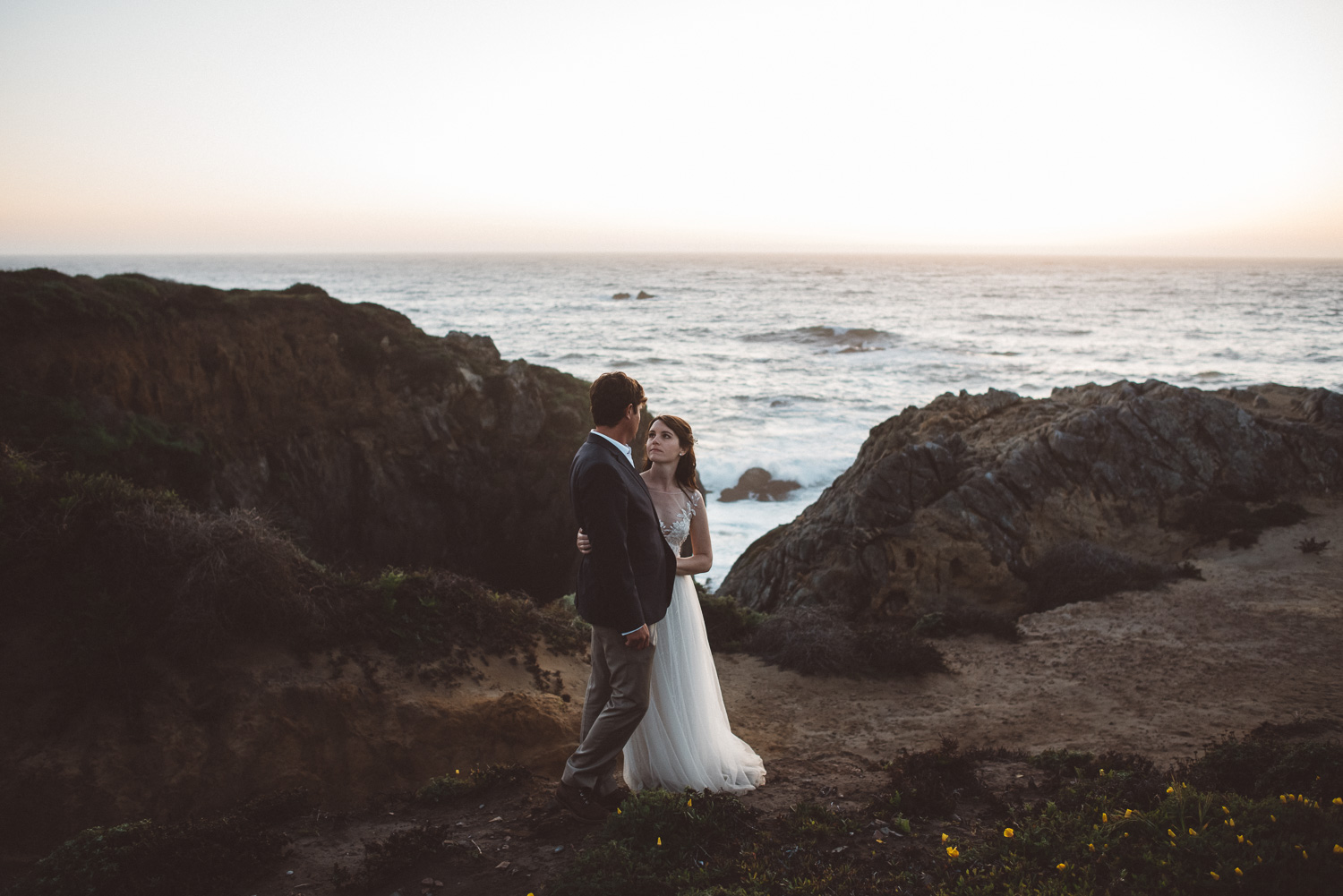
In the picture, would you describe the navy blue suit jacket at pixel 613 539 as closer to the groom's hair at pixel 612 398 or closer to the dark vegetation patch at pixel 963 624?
the groom's hair at pixel 612 398

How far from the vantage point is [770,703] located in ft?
24.8

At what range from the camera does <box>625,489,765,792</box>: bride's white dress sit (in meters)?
4.67

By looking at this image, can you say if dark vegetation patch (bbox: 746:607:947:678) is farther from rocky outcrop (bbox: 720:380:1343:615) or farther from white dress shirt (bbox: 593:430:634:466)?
white dress shirt (bbox: 593:430:634:466)

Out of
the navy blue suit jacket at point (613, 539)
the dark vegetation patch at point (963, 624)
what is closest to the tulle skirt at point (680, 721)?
the navy blue suit jacket at point (613, 539)

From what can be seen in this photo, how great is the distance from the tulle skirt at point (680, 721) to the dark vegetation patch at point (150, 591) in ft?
8.59

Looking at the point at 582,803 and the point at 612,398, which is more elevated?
the point at 612,398

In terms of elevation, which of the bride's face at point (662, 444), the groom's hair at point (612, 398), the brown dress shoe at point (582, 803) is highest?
the groom's hair at point (612, 398)

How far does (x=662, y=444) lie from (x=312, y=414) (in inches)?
645

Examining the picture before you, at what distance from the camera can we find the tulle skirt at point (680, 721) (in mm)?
4691

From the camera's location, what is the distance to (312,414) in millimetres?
18297

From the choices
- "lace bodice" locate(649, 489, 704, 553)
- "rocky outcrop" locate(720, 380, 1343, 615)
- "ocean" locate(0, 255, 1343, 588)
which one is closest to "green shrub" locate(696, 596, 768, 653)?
"rocky outcrop" locate(720, 380, 1343, 615)

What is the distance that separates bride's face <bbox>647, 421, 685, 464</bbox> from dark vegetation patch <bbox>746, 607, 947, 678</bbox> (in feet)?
15.0

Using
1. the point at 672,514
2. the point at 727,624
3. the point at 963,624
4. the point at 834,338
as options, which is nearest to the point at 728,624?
the point at 727,624

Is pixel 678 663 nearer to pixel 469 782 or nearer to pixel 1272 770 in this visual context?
pixel 469 782
